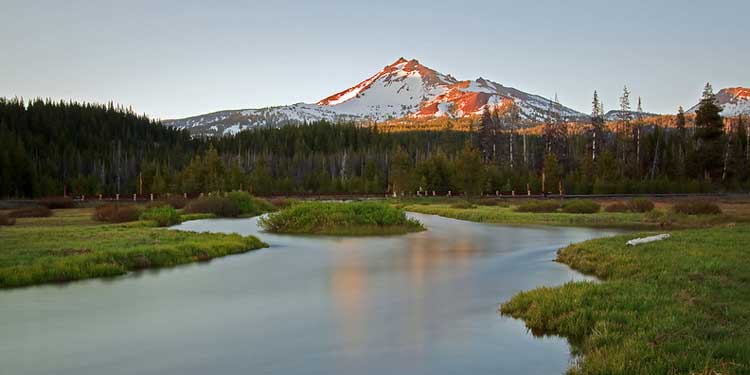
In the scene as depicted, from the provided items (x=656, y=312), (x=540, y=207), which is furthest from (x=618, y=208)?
(x=656, y=312)

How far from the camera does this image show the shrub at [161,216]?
4538cm

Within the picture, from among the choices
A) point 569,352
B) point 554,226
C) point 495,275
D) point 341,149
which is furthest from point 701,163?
point 341,149

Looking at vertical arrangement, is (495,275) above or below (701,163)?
below

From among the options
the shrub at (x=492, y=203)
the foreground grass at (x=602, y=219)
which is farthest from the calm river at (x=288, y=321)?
the shrub at (x=492, y=203)

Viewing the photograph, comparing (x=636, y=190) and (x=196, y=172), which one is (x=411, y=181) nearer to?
(x=636, y=190)

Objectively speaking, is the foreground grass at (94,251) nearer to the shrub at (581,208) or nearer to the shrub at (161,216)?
the shrub at (161,216)

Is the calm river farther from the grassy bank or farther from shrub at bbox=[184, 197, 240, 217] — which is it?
shrub at bbox=[184, 197, 240, 217]

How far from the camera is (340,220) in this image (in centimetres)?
4247

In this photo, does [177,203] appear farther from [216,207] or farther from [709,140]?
[709,140]

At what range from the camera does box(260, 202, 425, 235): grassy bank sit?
137ft

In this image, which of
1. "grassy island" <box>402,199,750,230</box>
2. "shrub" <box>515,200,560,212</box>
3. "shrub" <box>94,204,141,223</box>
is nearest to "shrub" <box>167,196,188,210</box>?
"shrub" <box>94,204,141,223</box>

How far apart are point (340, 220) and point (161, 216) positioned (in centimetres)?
1429

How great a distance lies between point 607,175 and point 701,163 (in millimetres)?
13922

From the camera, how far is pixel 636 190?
83125 mm
